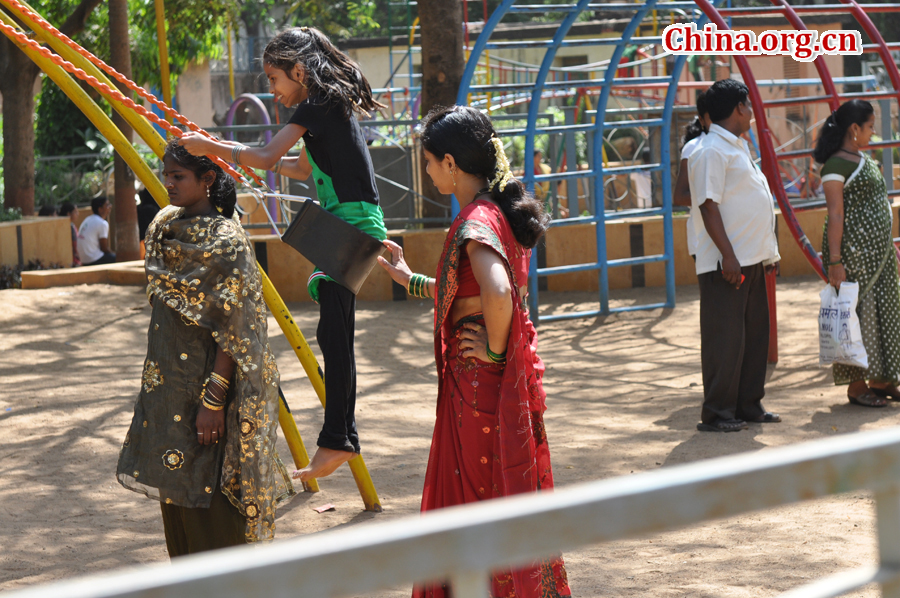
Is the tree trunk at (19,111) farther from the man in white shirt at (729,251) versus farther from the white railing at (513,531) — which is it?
the white railing at (513,531)

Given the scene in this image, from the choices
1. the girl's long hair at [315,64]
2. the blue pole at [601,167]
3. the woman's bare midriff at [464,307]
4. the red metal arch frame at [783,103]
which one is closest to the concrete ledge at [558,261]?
the blue pole at [601,167]

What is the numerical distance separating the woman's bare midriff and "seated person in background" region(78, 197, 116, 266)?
9648 millimetres

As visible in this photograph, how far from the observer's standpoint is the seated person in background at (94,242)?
37.4 feet

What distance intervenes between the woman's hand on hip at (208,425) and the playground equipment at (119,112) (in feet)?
4.03

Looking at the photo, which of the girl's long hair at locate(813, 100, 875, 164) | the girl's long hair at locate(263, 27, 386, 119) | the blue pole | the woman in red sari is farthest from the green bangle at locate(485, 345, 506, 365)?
the blue pole

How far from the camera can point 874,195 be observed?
551 cm

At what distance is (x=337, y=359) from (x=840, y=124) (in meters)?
3.50

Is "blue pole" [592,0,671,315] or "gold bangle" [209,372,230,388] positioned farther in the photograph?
"blue pole" [592,0,671,315]

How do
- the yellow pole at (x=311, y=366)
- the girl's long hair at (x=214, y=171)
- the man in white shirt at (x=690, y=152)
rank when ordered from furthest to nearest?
the man in white shirt at (x=690, y=152) < the yellow pole at (x=311, y=366) < the girl's long hair at (x=214, y=171)

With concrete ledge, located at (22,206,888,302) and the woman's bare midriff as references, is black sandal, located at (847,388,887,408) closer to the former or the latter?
the woman's bare midriff

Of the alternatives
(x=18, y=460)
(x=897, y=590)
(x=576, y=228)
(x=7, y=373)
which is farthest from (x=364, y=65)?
(x=897, y=590)

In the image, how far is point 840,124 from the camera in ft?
18.1

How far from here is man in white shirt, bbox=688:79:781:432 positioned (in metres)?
5.09

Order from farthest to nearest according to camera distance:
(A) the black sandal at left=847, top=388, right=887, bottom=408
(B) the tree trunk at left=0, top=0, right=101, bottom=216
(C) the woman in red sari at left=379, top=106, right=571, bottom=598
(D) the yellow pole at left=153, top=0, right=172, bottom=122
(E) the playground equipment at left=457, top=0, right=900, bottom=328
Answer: (B) the tree trunk at left=0, top=0, right=101, bottom=216
(D) the yellow pole at left=153, top=0, right=172, bottom=122
(E) the playground equipment at left=457, top=0, right=900, bottom=328
(A) the black sandal at left=847, top=388, right=887, bottom=408
(C) the woman in red sari at left=379, top=106, right=571, bottom=598
